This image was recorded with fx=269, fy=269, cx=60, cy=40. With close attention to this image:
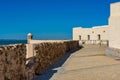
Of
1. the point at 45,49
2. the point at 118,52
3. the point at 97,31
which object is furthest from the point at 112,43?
the point at 97,31

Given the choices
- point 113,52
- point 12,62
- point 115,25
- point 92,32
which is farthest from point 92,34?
point 12,62

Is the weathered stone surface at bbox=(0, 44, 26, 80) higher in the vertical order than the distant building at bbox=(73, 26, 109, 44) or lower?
lower

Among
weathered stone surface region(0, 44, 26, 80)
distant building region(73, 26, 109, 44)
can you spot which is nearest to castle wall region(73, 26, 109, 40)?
distant building region(73, 26, 109, 44)

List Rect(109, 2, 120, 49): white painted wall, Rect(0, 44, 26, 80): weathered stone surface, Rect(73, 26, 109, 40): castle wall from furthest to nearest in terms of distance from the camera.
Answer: Rect(73, 26, 109, 40): castle wall → Rect(109, 2, 120, 49): white painted wall → Rect(0, 44, 26, 80): weathered stone surface

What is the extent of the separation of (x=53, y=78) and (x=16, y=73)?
286 cm

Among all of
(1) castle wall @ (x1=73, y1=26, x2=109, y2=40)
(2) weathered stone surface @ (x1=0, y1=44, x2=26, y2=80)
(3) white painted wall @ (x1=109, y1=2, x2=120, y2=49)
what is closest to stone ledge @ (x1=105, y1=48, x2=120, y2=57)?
(3) white painted wall @ (x1=109, y1=2, x2=120, y2=49)

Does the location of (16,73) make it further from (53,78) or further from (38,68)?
(38,68)

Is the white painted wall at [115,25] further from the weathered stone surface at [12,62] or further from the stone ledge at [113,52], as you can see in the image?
the weathered stone surface at [12,62]

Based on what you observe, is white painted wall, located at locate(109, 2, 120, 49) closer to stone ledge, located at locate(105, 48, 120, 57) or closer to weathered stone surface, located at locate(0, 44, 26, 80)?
stone ledge, located at locate(105, 48, 120, 57)

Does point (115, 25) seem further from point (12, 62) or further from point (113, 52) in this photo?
point (12, 62)

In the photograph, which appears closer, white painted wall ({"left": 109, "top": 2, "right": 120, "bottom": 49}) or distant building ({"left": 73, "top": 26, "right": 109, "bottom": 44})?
white painted wall ({"left": 109, "top": 2, "right": 120, "bottom": 49})

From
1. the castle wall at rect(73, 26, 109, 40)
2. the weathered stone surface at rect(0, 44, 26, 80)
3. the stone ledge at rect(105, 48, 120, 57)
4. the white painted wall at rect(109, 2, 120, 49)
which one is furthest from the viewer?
the castle wall at rect(73, 26, 109, 40)

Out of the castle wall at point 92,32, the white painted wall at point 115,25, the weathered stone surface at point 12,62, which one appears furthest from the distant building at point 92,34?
the weathered stone surface at point 12,62

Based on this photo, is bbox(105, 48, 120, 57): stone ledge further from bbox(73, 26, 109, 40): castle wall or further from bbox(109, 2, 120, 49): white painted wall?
bbox(73, 26, 109, 40): castle wall
